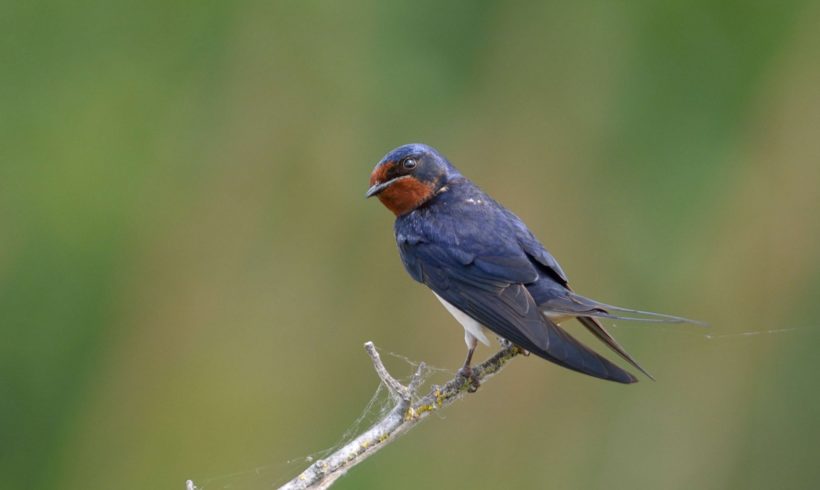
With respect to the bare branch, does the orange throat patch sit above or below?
above

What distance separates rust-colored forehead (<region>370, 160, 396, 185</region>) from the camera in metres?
2.19

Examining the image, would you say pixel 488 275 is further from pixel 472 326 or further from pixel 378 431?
pixel 378 431

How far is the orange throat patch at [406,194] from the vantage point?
87.7 inches

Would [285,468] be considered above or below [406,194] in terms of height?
below

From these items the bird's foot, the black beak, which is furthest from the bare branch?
the black beak

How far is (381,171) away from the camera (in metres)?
2.20

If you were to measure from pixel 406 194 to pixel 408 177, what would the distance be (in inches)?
1.4

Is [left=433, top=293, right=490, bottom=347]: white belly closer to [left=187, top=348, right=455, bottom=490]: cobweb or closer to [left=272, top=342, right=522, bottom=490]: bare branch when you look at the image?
[left=272, top=342, right=522, bottom=490]: bare branch

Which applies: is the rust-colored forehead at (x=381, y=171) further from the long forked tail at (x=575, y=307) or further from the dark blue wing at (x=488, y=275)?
the long forked tail at (x=575, y=307)

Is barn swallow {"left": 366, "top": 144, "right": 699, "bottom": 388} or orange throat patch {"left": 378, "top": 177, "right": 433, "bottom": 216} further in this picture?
orange throat patch {"left": 378, "top": 177, "right": 433, "bottom": 216}

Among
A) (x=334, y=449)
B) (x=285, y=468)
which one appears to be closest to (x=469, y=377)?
(x=334, y=449)

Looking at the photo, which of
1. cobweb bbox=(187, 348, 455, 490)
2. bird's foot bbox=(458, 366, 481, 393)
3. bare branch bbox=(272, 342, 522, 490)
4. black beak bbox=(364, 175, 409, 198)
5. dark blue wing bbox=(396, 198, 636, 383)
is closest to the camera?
bare branch bbox=(272, 342, 522, 490)

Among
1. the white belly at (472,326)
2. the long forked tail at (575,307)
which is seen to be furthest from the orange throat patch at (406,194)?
the long forked tail at (575,307)

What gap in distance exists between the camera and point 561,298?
78.0 inches
